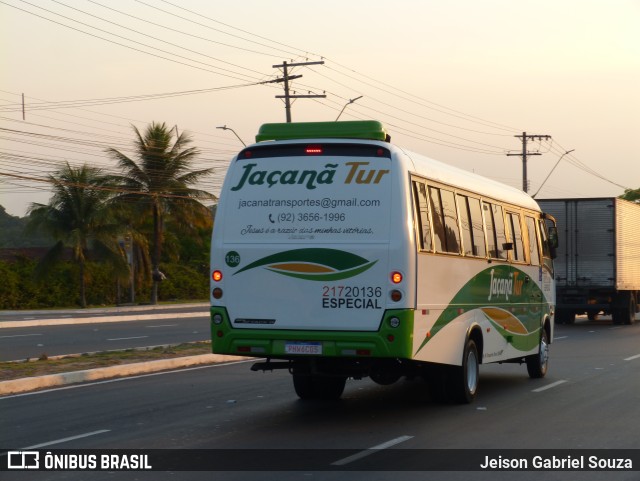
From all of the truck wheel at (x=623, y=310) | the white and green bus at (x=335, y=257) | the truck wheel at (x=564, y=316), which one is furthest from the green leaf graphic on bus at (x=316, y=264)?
the truck wheel at (x=623, y=310)

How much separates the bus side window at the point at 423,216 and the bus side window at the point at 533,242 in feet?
17.6

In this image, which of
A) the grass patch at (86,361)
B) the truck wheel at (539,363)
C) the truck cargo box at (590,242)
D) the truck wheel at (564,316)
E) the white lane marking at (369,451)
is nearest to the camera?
the white lane marking at (369,451)

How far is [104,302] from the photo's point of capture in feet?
175

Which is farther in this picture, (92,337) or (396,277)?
(92,337)

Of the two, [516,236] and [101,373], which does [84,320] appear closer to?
[101,373]

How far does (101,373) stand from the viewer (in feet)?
56.3

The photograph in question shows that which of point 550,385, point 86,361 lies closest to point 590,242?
point 550,385

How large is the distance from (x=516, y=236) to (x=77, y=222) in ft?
121

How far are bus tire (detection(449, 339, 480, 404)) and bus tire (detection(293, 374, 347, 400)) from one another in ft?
4.96

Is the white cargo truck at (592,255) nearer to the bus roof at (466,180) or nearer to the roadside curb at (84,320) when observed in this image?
the roadside curb at (84,320)

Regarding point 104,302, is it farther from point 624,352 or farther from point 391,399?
point 391,399

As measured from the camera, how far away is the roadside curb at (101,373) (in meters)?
15.3

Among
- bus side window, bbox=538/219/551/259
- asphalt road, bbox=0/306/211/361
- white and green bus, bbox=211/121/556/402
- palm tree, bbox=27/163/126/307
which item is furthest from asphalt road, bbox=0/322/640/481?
palm tree, bbox=27/163/126/307

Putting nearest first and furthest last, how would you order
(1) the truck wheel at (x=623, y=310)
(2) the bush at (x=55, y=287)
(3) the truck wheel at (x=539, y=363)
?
(3) the truck wheel at (x=539, y=363), (1) the truck wheel at (x=623, y=310), (2) the bush at (x=55, y=287)
